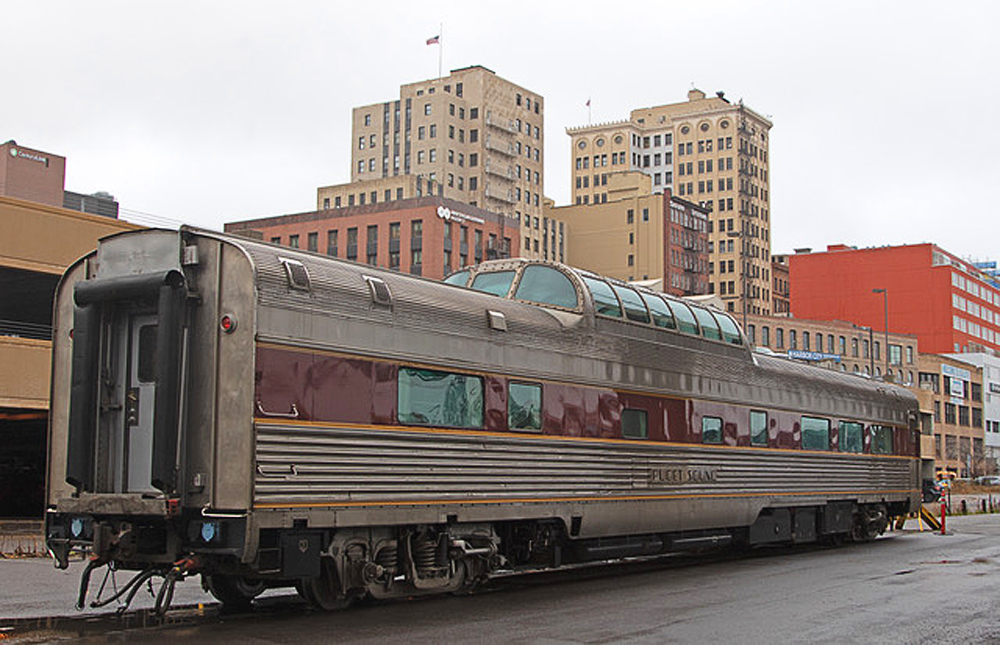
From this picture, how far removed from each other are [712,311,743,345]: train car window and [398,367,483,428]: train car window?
7534mm

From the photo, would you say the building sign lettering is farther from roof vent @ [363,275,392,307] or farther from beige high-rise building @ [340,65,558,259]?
roof vent @ [363,275,392,307]

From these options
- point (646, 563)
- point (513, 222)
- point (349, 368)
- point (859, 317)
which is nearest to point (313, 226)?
point (513, 222)

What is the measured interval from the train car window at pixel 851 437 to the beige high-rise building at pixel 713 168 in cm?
11368

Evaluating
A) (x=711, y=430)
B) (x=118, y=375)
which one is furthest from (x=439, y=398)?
(x=711, y=430)

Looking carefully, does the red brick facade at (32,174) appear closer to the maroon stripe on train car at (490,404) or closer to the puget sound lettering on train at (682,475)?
the maroon stripe on train car at (490,404)

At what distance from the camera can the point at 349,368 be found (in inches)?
474

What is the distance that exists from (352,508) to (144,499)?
7.16 feet

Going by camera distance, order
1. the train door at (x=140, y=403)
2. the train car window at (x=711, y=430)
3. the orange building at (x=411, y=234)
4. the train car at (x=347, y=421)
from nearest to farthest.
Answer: the train car at (x=347, y=421) < the train door at (x=140, y=403) < the train car window at (x=711, y=430) < the orange building at (x=411, y=234)

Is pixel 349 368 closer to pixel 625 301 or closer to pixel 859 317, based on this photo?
pixel 625 301

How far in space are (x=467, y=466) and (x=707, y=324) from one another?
7454 mm

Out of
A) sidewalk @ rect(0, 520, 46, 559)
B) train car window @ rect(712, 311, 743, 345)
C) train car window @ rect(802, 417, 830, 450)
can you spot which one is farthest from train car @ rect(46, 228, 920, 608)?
sidewalk @ rect(0, 520, 46, 559)

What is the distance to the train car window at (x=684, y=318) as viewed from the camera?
18.6m

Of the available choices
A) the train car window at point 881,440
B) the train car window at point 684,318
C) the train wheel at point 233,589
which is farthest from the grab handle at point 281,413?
the train car window at point 881,440

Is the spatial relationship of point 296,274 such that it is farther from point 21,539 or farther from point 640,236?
point 640,236
